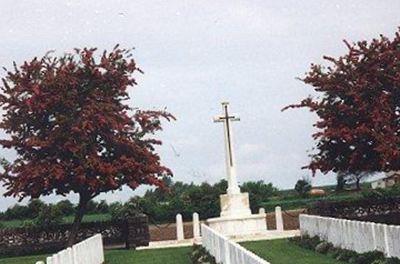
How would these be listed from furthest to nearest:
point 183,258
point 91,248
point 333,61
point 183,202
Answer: point 183,202 → point 333,61 → point 183,258 → point 91,248

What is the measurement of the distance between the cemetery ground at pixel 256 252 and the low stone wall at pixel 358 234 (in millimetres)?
660

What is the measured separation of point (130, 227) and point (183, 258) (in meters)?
7.05

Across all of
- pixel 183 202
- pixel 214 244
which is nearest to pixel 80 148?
pixel 214 244

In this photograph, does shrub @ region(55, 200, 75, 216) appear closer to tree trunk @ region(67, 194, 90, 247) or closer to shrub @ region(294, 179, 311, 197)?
shrub @ region(294, 179, 311, 197)

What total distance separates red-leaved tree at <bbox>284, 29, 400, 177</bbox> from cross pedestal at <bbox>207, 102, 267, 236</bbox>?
495 centimetres

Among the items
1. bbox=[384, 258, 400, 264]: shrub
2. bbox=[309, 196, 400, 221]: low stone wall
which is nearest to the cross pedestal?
bbox=[309, 196, 400, 221]: low stone wall

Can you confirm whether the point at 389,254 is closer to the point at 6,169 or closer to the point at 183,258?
the point at 183,258

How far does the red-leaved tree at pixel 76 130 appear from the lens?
23.6 m

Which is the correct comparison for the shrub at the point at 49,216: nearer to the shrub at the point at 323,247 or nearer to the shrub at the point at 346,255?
the shrub at the point at 323,247

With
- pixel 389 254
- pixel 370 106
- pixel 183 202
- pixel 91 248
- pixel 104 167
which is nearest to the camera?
pixel 389 254

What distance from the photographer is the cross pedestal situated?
30.0 metres

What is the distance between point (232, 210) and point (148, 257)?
888 centimetres

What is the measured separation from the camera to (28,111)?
24.3 meters

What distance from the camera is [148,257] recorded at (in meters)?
22.6
